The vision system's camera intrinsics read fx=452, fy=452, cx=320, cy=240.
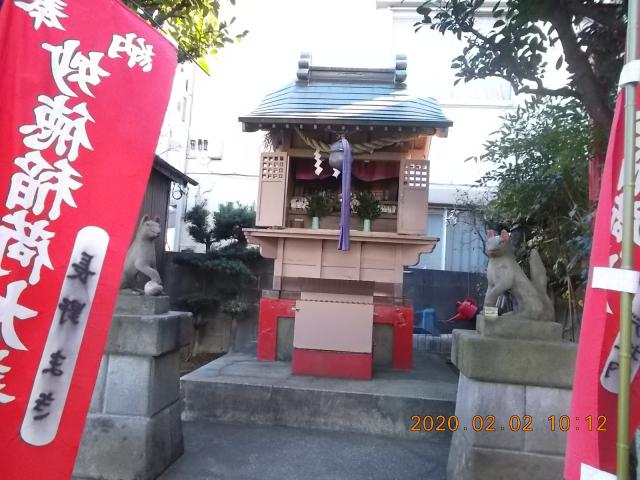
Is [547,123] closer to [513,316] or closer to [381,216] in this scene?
Answer: [381,216]

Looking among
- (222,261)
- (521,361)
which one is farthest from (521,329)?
(222,261)

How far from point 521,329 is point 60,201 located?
137 inches

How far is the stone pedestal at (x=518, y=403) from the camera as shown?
3619 mm

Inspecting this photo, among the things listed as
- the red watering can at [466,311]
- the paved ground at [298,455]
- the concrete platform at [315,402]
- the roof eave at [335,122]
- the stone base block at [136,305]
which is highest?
the roof eave at [335,122]

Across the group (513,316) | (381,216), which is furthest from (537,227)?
(513,316)

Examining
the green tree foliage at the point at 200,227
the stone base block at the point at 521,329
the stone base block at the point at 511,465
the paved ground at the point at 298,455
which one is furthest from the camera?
the green tree foliage at the point at 200,227

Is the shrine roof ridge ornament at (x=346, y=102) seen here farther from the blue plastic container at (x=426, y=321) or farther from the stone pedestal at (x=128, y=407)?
the blue plastic container at (x=426, y=321)

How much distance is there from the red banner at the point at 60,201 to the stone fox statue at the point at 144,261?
199cm

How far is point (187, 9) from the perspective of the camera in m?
5.45

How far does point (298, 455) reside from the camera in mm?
4805

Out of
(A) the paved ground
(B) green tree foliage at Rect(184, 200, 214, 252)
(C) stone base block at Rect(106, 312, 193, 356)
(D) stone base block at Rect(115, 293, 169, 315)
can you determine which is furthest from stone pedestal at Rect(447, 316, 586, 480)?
(B) green tree foliage at Rect(184, 200, 214, 252)

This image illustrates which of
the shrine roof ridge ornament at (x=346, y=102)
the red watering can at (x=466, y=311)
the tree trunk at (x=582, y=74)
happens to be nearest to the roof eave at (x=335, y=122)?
the shrine roof ridge ornament at (x=346, y=102)

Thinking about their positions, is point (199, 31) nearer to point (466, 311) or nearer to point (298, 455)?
point (298, 455)

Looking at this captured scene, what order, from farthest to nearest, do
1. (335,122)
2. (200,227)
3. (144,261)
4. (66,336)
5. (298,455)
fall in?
1. (200,227)
2. (335,122)
3. (298,455)
4. (144,261)
5. (66,336)
